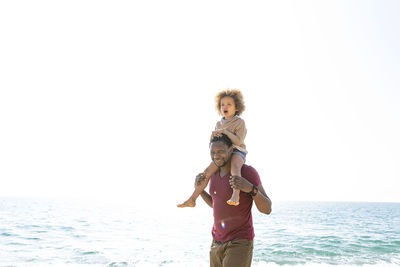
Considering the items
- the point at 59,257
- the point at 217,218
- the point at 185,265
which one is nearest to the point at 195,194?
the point at 217,218

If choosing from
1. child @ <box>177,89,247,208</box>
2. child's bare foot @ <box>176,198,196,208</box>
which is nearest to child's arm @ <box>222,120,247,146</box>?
child @ <box>177,89,247,208</box>

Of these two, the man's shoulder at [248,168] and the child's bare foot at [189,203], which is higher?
the man's shoulder at [248,168]

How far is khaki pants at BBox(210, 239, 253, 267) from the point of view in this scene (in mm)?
2865

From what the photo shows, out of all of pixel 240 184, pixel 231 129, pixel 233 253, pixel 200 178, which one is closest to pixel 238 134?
pixel 231 129

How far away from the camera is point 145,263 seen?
1278cm

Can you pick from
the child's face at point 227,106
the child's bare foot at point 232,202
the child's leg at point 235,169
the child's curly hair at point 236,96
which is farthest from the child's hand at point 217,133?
the child's bare foot at point 232,202

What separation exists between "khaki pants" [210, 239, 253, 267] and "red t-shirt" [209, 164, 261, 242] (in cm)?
4

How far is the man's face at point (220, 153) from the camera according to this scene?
10.3ft

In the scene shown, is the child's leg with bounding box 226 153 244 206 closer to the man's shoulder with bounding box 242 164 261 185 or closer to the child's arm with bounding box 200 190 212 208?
the man's shoulder with bounding box 242 164 261 185

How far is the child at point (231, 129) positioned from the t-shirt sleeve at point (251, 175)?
0.07 metres

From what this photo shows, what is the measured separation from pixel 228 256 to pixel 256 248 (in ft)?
44.9

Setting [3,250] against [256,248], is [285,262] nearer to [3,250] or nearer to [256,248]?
[256,248]

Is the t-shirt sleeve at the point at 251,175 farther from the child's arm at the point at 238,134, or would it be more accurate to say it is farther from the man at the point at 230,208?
the child's arm at the point at 238,134

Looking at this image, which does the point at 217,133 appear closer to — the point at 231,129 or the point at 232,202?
the point at 231,129
